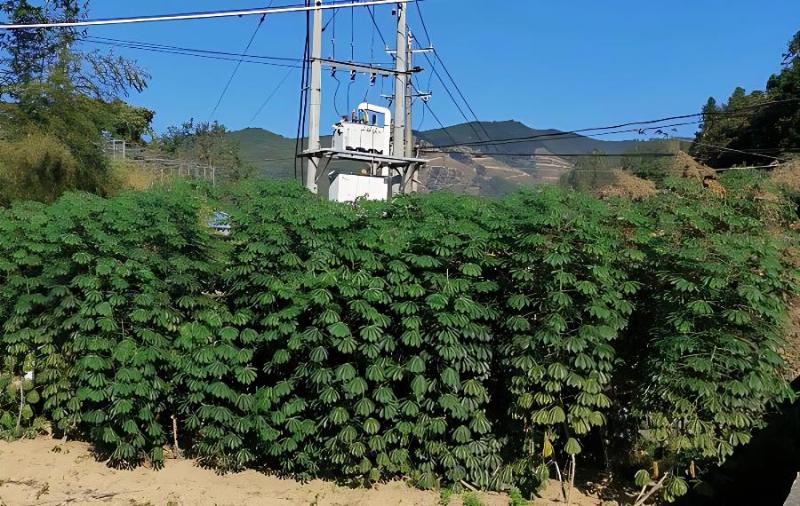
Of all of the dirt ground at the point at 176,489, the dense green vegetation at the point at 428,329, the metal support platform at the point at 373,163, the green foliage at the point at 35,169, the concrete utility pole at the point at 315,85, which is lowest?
the dirt ground at the point at 176,489

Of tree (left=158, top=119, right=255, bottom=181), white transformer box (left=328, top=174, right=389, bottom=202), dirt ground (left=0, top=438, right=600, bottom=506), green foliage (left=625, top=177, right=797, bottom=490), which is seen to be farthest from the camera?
tree (left=158, top=119, right=255, bottom=181)

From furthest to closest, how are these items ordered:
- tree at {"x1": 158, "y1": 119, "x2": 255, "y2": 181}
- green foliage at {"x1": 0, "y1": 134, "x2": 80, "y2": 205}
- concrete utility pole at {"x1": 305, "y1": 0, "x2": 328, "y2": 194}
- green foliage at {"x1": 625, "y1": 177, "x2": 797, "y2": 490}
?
1. tree at {"x1": 158, "y1": 119, "x2": 255, "y2": 181}
2. concrete utility pole at {"x1": 305, "y1": 0, "x2": 328, "y2": 194}
3. green foliage at {"x1": 0, "y1": 134, "x2": 80, "y2": 205}
4. green foliage at {"x1": 625, "y1": 177, "x2": 797, "y2": 490}

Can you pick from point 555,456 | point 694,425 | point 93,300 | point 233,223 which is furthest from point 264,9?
point 694,425

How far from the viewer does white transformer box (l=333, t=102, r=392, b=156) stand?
14.1m

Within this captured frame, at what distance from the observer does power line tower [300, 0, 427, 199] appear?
13.1 m

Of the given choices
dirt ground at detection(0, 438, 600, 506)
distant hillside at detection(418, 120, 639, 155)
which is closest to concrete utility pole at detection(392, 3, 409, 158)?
distant hillside at detection(418, 120, 639, 155)

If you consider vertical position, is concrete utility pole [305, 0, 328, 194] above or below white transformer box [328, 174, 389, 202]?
above

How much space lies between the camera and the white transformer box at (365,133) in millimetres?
14141

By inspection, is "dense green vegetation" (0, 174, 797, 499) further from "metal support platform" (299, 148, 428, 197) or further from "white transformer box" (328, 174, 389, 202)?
"metal support platform" (299, 148, 428, 197)

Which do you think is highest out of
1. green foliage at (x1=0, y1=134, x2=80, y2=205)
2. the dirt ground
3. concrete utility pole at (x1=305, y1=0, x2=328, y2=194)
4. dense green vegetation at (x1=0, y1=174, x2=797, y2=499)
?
concrete utility pole at (x1=305, y1=0, x2=328, y2=194)

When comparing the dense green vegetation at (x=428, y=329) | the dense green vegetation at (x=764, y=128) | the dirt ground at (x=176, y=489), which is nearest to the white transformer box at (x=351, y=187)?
the dense green vegetation at (x=428, y=329)

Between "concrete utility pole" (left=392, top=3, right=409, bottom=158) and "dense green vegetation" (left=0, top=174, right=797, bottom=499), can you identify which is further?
"concrete utility pole" (left=392, top=3, right=409, bottom=158)

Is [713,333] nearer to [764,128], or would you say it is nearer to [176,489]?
[176,489]

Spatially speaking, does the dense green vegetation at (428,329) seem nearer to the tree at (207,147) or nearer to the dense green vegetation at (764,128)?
the dense green vegetation at (764,128)
